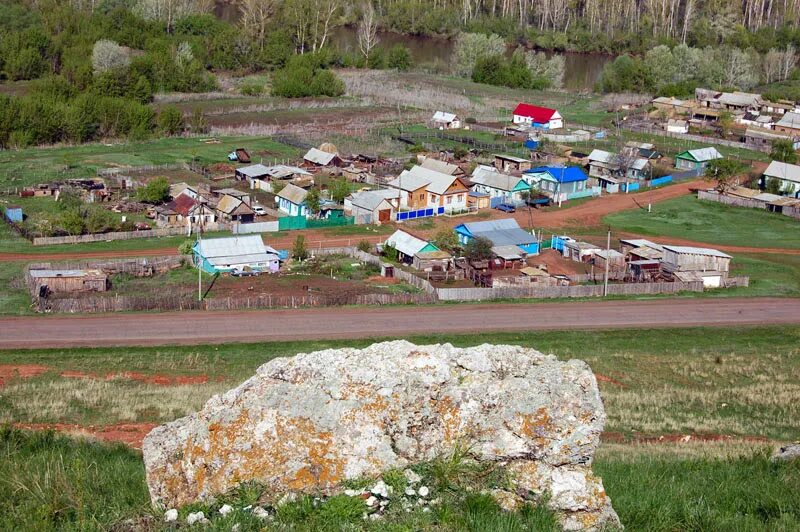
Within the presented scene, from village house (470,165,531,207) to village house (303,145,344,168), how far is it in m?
10.0

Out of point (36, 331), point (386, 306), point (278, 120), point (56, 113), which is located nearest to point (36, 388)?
point (36, 331)

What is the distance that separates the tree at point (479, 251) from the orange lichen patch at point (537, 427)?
120 ft

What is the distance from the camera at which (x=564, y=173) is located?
208ft

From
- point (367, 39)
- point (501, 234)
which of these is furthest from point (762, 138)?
point (367, 39)

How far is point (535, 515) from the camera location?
32.0ft

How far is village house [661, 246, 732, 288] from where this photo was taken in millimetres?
46125

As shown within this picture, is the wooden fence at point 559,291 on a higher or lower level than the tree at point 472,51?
lower

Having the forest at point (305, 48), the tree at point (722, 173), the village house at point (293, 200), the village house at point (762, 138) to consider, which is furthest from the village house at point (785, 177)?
the forest at point (305, 48)

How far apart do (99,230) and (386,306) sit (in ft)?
58.3

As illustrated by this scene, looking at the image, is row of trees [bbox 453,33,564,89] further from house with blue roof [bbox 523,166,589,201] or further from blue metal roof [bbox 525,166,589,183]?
house with blue roof [bbox 523,166,589,201]

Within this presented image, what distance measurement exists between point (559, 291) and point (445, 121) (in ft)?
142

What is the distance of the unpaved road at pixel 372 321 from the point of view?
117ft

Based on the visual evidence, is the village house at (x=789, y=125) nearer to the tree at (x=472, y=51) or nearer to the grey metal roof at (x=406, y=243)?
the tree at (x=472, y=51)

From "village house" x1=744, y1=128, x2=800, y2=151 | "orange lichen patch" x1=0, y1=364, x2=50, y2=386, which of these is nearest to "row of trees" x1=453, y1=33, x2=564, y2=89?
"village house" x1=744, y1=128, x2=800, y2=151
